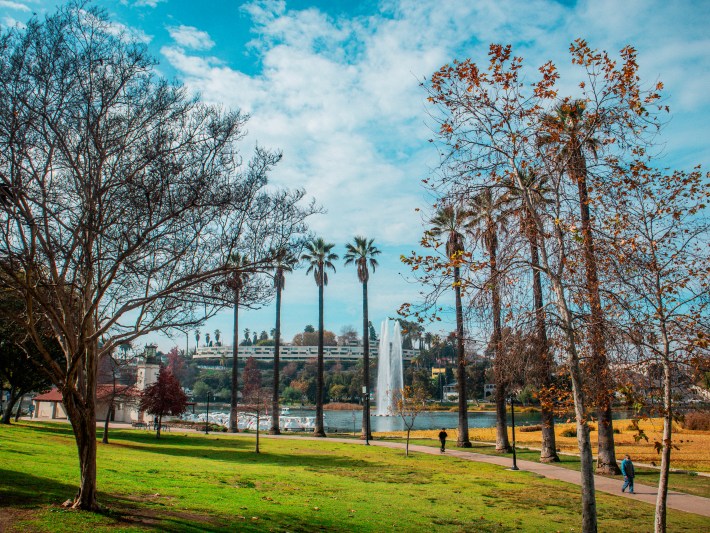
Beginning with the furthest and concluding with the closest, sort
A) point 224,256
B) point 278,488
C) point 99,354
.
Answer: point 278,488 → point 224,256 → point 99,354

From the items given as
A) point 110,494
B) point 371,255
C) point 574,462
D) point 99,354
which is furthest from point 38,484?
point 371,255

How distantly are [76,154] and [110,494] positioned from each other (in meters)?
8.24

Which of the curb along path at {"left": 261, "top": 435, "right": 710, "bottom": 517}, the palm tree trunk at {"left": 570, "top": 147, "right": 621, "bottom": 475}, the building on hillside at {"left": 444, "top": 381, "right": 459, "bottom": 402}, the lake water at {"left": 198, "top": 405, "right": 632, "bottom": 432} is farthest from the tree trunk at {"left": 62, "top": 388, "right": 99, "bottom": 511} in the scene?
the building on hillside at {"left": 444, "top": 381, "right": 459, "bottom": 402}

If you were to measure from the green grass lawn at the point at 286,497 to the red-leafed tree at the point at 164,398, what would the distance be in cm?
1612

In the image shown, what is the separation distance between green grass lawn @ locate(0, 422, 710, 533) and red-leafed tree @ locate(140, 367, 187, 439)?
635 inches

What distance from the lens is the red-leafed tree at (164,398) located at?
137 feet

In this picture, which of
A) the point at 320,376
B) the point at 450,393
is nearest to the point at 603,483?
the point at 320,376

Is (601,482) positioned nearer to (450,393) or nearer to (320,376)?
(320,376)

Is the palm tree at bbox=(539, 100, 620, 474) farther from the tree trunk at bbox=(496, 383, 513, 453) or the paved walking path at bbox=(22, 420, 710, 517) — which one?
the tree trunk at bbox=(496, 383, 513, 453)

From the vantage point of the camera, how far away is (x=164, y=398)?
41688mm

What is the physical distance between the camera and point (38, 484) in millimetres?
13516

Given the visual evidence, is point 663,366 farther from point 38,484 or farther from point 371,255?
point 371,255

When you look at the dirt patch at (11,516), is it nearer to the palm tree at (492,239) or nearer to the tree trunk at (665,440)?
the palm tree at (492,239)

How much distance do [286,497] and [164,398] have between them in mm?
28866
